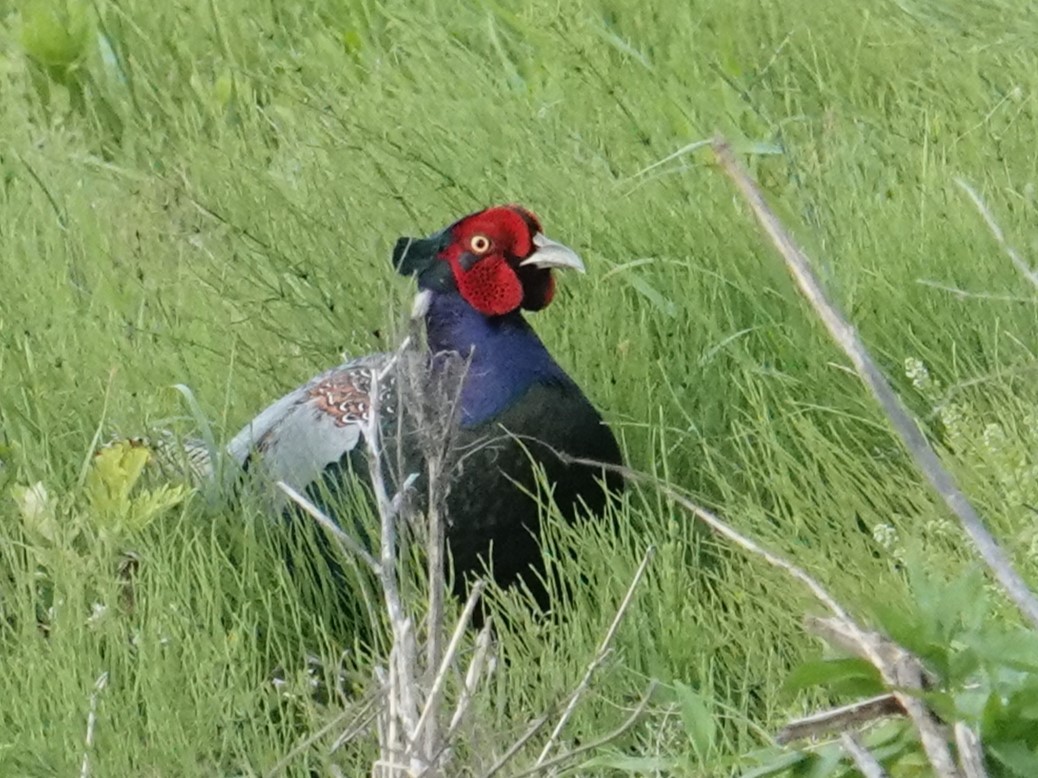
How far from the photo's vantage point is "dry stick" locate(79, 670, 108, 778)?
2.49m

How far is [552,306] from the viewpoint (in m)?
3.67

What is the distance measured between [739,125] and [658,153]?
0.94 feet

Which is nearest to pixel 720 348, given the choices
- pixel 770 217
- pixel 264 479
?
pixel 264 479

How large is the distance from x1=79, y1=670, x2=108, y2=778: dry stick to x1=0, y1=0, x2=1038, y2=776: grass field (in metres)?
0.02

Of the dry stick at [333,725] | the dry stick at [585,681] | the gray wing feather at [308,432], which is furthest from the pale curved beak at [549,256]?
the dry stick at [333,725]

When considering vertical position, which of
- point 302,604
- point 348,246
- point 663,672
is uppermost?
point 348,246

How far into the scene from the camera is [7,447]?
3.33 metres

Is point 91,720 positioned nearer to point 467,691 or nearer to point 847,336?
point 467,691

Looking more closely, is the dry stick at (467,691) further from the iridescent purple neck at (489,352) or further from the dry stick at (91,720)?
the iridescent purple neck at (489,352)

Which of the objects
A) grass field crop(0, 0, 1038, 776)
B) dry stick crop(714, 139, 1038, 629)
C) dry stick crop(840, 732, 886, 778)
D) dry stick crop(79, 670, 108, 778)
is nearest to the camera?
dry stick crop(714, 139, 1038, 629)

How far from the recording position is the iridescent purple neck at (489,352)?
10.5 ft

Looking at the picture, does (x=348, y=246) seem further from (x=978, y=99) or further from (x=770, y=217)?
(x=770, y=217)

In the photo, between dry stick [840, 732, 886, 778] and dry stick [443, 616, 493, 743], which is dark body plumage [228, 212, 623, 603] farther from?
dry stick [840, 732, 886, 778]

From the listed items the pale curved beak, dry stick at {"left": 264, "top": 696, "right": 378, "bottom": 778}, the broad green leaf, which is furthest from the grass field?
the pale curved beak
